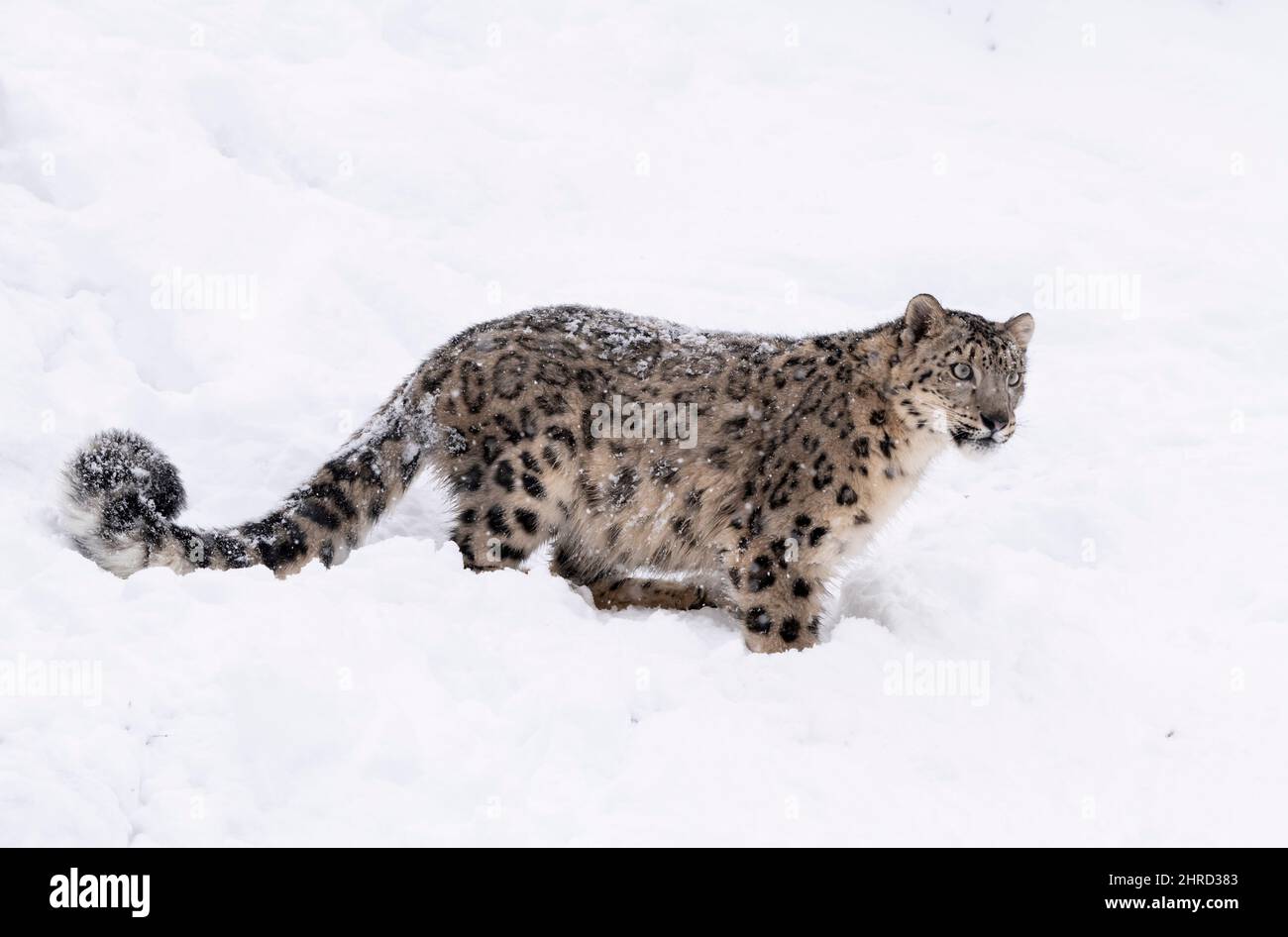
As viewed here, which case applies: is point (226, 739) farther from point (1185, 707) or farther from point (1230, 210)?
point (1230, 210)

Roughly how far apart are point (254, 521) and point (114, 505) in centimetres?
83

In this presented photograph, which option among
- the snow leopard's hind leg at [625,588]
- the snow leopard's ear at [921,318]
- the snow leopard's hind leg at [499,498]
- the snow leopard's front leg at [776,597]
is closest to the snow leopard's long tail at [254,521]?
the snow leopard's hind leg at [499,498]

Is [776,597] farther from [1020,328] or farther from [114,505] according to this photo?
[114,505]

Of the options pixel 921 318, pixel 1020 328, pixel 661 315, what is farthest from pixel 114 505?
pixel 661 315

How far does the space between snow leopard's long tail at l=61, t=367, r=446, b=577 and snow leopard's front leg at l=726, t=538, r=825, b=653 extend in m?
1.86

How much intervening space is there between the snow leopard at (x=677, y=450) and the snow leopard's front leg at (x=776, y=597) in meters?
0.01

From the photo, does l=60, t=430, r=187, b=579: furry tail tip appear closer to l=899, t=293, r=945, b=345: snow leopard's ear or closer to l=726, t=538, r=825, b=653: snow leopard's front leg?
l=726, t=538, r=825, b=653: snow leopard's front leg

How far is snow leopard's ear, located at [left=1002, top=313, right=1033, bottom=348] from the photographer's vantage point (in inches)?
300

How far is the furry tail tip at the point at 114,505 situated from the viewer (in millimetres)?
6355

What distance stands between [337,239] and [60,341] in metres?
2.71

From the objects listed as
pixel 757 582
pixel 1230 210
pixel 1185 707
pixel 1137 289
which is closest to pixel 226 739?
pixel 757 582

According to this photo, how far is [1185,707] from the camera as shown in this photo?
6617 millimetres

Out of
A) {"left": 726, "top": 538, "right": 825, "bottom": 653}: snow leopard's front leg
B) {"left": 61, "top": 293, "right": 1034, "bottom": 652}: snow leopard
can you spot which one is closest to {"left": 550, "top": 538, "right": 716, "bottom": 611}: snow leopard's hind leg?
{"left": 61, "top": 293, "right": 1034, "bottom": 652}: snow leopard

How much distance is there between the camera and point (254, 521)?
7.04 metres
